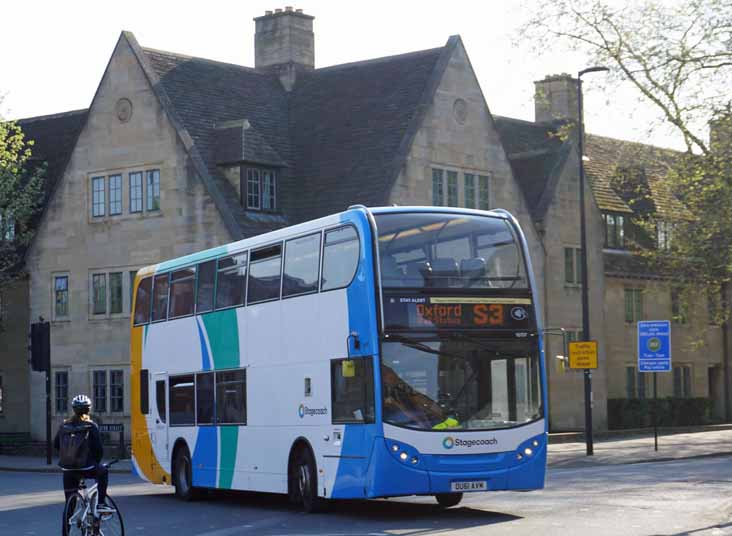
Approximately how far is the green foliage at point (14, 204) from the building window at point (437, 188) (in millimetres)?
12863

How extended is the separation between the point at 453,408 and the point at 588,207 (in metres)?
35.3

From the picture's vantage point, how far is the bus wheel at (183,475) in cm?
2556

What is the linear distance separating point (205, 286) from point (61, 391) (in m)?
25.6

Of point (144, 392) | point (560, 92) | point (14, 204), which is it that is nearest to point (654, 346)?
point (144, 392)

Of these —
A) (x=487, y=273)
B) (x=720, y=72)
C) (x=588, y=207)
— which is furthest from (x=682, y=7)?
(x=487, y=273)

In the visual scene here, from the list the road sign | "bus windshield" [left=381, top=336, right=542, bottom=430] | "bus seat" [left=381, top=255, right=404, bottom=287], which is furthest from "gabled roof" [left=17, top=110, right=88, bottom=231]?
"bus windshield" [left=381, top=336, right=542, bottom=430]

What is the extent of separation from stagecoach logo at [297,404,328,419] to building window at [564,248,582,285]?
107 ft

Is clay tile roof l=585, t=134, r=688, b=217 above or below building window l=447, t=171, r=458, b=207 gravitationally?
above

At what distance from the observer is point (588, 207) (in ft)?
177

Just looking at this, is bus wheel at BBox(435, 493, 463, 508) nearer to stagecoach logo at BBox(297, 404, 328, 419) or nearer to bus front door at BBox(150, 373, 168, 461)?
stagecoach logo at BBox(297, 404, 328, 419)

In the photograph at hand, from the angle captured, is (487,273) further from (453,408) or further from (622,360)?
(622,360)

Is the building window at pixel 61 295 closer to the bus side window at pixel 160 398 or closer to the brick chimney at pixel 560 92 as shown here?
the brick chimney at pixel 560 92

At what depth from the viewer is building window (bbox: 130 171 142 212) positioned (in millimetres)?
47156

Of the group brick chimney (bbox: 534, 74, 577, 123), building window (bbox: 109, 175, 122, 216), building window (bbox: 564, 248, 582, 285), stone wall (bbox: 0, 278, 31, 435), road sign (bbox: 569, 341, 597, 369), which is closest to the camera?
road sign (bbox: 569, 341, 597, 369)
